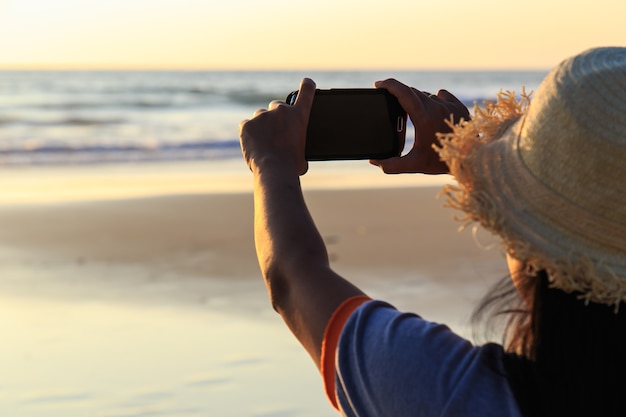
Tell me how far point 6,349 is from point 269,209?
3413mm

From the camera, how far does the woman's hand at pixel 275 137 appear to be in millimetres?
1359

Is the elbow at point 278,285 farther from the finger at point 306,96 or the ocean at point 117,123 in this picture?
the ocean at point 117,123

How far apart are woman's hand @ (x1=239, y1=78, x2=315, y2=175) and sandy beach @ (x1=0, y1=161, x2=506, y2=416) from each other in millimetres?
2458

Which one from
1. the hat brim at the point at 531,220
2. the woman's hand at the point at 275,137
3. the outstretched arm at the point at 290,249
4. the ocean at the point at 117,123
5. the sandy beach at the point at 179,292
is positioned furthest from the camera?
the ocean at the point at 117,123

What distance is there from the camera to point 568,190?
3.68 ft

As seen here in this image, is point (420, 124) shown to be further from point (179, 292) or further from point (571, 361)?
point (179, 292)

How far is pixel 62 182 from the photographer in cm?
971

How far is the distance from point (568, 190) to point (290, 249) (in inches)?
14.1

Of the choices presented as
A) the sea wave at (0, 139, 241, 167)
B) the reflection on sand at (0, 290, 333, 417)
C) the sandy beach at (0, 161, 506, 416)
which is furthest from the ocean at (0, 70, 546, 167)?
the reflection on sand at (0, 290, 333, 417)

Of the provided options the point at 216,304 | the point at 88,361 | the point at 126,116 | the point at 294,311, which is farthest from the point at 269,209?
A: the point at 126,116

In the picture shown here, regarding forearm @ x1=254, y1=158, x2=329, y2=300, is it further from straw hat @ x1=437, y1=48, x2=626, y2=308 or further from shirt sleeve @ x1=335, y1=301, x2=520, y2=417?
straw hat @ x1=437, y1=48, x2=626, y2=308

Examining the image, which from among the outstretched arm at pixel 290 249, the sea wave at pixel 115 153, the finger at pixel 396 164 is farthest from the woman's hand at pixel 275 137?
the sea wave at pixel 115 153

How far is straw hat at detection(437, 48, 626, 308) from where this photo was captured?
1108 mm

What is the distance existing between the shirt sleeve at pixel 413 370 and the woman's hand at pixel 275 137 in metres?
0.28
